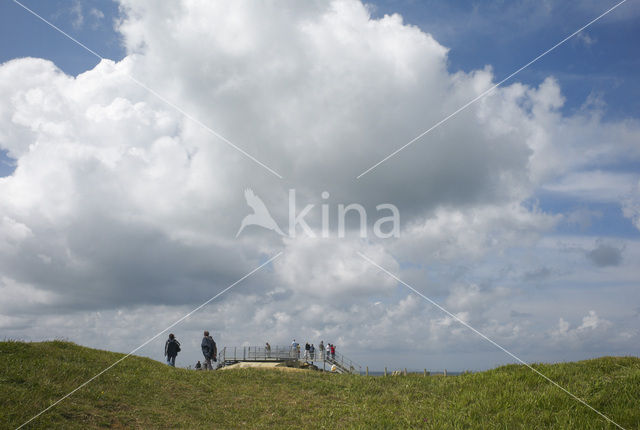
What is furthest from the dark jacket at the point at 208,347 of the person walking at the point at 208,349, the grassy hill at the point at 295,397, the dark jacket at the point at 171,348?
the grassy hill at the point at 295,397

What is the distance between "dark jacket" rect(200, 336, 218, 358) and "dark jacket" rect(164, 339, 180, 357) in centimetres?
147

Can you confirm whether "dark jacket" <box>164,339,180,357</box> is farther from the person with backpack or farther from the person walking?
the person walking

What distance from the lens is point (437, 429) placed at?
14016mm

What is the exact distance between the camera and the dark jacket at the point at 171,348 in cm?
2731

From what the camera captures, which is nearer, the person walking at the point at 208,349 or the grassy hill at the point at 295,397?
the grassy hill at the point at 295,397

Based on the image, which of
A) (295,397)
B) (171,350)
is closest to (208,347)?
(171,350)

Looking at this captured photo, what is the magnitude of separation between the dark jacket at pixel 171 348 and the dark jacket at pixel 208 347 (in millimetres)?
1474

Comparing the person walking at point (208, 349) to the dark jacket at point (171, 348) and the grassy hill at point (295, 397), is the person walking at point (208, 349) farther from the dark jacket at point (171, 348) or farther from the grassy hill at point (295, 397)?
the grassy hill at point (295, 397)

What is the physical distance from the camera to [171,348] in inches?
1078

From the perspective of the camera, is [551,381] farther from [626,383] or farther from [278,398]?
[278,398]

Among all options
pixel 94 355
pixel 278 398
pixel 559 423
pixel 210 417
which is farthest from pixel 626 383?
pixel 94 355

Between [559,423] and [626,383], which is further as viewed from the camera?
[626,383]

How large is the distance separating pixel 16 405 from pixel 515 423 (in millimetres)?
14636

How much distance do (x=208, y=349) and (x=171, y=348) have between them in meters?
2.15
